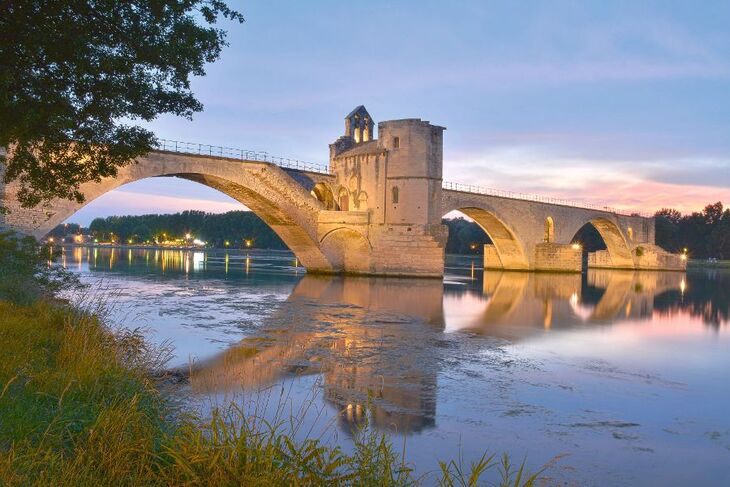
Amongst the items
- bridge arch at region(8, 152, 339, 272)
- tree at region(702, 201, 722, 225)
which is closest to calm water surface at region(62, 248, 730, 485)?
bridge arch at region(8, 152, 339, 272)

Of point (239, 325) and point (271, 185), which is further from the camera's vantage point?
point (271, 185)

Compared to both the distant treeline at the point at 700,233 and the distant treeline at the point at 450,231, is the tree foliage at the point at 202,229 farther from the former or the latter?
the distant treeline at the point at 700,233

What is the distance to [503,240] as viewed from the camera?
53.3 metres

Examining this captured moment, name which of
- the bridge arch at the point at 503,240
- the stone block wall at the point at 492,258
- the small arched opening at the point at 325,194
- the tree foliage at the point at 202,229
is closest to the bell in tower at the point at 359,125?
the small arched opening at the point at 325,194

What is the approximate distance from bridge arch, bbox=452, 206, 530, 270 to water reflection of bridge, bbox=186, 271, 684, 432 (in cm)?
1849

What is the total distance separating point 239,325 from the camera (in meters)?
15.9

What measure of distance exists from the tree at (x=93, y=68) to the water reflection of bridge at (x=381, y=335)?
168 inches

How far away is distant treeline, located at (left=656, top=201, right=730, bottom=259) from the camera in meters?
93.4

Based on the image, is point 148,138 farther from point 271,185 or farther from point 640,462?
point 271,185

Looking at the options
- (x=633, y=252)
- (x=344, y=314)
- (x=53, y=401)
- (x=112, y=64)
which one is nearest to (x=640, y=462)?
(x=53, y=401)

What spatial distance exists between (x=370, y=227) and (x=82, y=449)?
113 feet

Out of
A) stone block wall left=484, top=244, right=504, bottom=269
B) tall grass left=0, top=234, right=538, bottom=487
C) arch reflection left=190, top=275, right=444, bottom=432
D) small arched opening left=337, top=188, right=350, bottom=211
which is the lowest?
arch reflection left=190, top=275, right=444, bottom=432

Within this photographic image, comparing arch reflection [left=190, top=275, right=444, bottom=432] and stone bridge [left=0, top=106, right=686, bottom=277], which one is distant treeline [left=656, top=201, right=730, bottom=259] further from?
arch reflection [left=190, top=275, right=444, bottom=432]

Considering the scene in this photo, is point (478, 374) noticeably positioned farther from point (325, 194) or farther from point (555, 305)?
point (325, 194)
